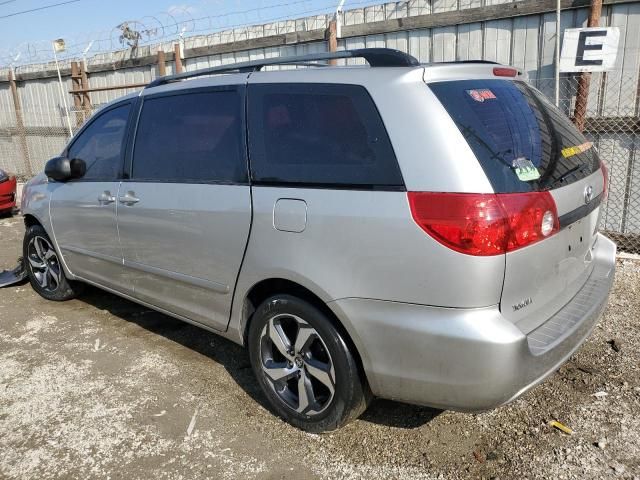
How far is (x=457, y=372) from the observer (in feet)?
7.20

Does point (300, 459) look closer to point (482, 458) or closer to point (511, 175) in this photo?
point (482, 458)

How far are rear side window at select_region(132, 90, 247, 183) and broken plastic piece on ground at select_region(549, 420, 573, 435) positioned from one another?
2.10 metres

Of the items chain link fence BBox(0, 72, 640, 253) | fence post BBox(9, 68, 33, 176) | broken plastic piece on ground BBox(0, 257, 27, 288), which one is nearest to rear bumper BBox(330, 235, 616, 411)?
chain link fence BBox(0, 72, 640, 253)

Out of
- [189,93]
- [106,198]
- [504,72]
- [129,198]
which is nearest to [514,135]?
[504,72]

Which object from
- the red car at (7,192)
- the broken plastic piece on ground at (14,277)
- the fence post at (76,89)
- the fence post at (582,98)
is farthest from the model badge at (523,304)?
the fence post at (76,89)

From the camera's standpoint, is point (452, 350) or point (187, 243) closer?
point (452, 350)

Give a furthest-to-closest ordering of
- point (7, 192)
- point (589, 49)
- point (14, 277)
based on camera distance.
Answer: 1. point (7, 192)
2. point (14, 277)
3. point (589, 49)

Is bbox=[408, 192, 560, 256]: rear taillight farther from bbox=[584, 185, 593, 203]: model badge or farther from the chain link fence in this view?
the chain link fence

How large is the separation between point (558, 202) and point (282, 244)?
50.0 inches

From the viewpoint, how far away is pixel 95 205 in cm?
390

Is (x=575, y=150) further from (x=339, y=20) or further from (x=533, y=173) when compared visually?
(x=339, y=20)

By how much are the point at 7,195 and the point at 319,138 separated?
26.2 ft

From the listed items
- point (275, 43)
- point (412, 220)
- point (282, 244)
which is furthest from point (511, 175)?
point (275, 43)

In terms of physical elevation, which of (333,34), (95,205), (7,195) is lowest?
(7,195)
